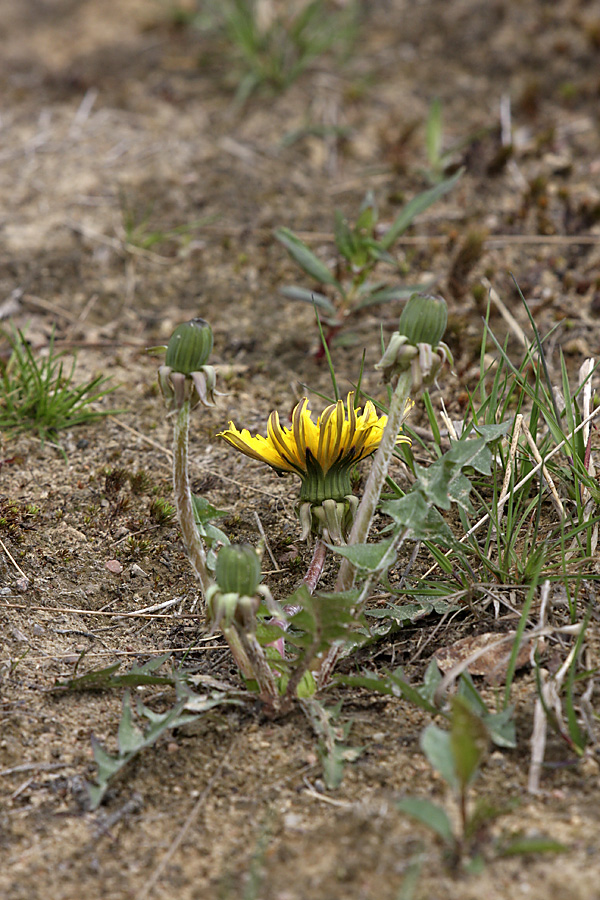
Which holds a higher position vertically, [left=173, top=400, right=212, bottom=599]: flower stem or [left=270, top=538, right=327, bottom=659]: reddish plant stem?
[left=173, top=400, right=212, bottom=599]: flower stem

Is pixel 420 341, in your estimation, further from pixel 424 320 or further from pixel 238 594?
pixel 238 594

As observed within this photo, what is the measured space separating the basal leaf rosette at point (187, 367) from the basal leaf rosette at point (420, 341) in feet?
1.23

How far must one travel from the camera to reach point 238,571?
1.70 meters

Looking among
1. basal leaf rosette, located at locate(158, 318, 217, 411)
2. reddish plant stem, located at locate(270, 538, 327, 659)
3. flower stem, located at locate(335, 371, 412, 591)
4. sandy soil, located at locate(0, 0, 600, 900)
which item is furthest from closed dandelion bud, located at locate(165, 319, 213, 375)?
reddish plant stem, located at locate(270, 538, 327, 659)

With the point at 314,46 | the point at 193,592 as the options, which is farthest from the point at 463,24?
the point at 193,592

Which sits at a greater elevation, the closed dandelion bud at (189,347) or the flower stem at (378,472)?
the closed dandelion bud at (189,347)

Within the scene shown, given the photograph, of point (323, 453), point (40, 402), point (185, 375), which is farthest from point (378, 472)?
point (40, 402)

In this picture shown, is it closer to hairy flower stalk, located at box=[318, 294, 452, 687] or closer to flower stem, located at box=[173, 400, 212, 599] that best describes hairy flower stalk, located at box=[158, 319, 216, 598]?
flower stem, located at box=[173, 400, 212, 599]

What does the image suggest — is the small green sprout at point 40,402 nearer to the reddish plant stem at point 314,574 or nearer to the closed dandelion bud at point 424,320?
the reddish plant stem at point 314,574

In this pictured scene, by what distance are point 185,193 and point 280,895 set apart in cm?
365

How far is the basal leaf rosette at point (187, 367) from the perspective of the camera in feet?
5.74

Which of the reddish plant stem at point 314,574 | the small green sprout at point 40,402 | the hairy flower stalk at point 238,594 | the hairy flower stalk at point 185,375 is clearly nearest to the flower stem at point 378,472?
the reddish plant stem at point 314,574

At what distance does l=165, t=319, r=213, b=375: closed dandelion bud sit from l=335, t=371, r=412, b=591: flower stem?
44 centimetres

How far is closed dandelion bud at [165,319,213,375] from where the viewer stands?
175cm
